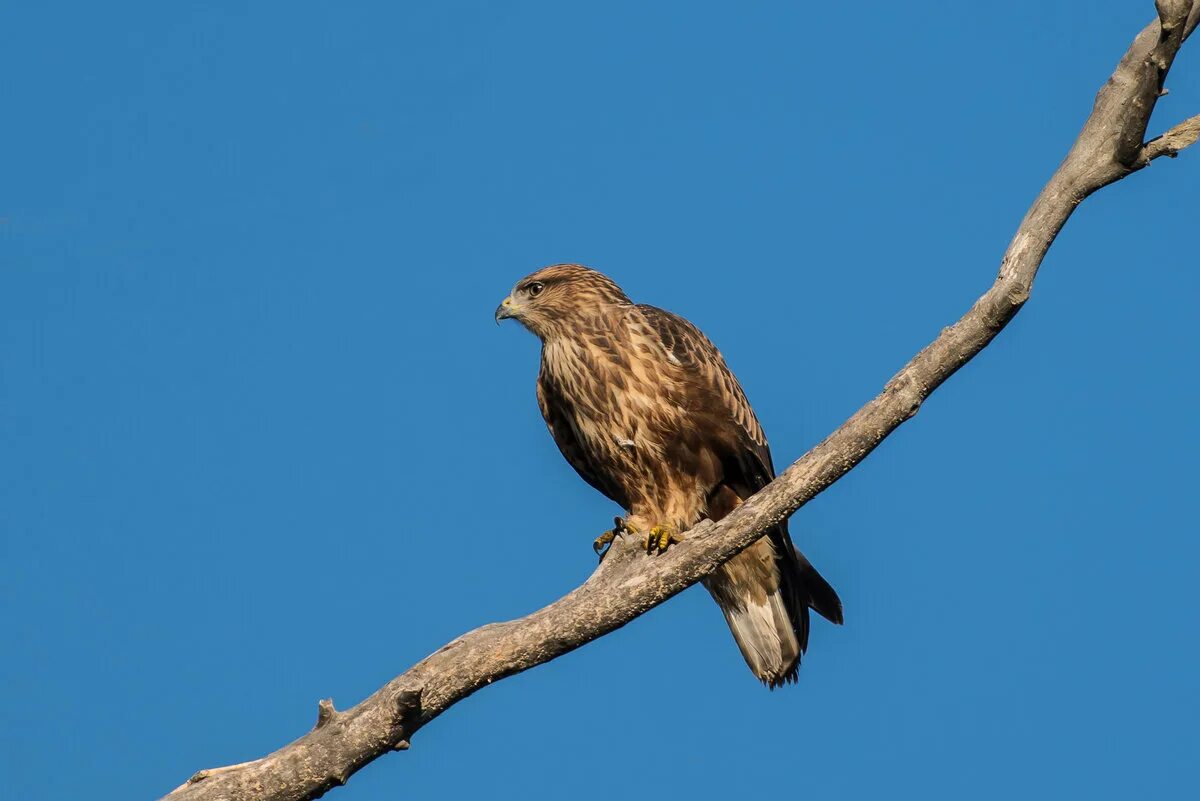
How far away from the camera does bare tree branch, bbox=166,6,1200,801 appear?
206 inches

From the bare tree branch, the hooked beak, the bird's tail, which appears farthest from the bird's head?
the bare tree branch

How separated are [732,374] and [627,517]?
37.4 inches

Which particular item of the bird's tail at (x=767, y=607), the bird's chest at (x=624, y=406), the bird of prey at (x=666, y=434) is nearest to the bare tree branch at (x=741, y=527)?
the bird of prey at (x=666, y=434)

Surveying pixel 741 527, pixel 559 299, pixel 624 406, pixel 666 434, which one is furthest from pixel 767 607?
pixel 741 527

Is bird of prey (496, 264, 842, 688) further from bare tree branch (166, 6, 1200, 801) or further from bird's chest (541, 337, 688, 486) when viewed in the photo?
bare tree branch (166, 6, 1200, 801)

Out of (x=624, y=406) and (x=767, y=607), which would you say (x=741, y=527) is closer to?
(x=624, y=406)

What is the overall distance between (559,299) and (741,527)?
8.72 feet

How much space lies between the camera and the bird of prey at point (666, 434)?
7.23 meters

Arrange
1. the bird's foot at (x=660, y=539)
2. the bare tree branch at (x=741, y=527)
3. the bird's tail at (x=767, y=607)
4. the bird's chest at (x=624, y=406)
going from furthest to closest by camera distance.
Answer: the bird's tail at (x=767, y=607) → the bird's chest at (x=624, y=406) → the bird's foot at (x=660, y=539) → the bare tree branch at (x=741, y=527)

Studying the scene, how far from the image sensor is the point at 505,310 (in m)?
8.09

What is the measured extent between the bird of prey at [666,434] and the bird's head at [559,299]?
1 centimetres

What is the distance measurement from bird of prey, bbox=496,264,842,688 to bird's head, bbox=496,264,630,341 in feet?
0.04

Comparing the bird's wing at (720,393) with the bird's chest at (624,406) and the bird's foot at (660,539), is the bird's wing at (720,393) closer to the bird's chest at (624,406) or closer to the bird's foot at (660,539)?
the bird's chest at (624,406)

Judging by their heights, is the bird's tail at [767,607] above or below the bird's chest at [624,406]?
below
